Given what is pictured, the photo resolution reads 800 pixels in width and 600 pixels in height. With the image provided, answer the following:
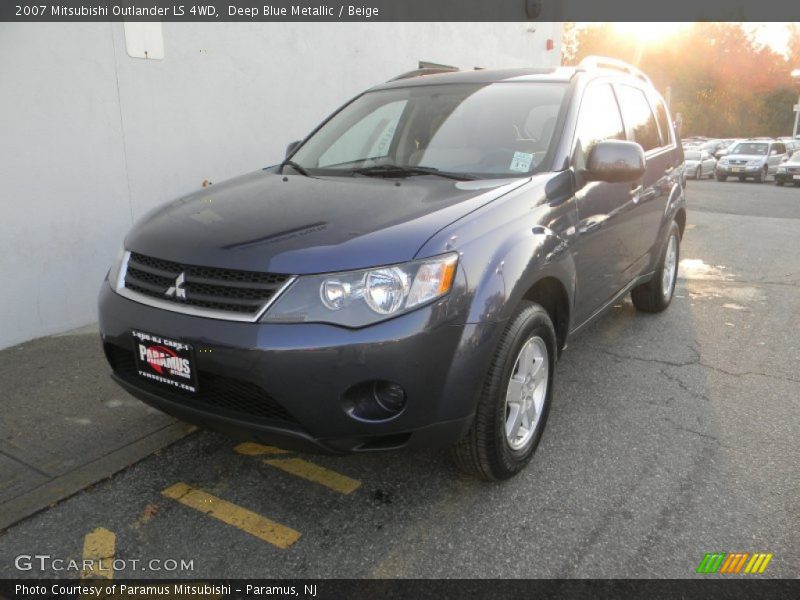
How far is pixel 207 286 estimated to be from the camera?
96.5 inches

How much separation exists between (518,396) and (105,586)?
175 cm

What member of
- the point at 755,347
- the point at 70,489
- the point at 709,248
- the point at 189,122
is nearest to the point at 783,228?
the point at 709,248

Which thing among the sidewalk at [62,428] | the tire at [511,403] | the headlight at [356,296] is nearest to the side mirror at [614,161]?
the tire at [511,403]

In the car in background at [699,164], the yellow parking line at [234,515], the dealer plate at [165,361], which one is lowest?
the car in background at [699,164]

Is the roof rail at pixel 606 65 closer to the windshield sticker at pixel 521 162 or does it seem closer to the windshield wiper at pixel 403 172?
the windshield sticker at pixel 521 162

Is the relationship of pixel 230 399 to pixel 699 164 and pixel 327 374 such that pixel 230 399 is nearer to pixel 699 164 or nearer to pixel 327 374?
pixel 327 374

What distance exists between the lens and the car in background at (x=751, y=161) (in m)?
25.5

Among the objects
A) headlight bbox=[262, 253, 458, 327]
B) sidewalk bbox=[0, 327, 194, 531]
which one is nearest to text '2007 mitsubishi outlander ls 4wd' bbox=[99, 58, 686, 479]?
headlight bbox=[262, 253, 458, 327]

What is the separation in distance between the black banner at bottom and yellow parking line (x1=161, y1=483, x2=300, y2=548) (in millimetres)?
235

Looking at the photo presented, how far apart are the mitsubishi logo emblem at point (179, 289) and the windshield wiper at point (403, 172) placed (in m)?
1.22

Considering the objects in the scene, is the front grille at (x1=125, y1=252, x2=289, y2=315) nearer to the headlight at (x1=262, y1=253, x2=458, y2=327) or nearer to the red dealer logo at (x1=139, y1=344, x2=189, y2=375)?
the headlight at (x1=262, y1=253, x2=458, y2=327)

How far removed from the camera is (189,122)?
17.9 feet

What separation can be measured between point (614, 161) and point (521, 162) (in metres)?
0.46

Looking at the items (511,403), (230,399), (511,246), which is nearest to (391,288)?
(511,246)
